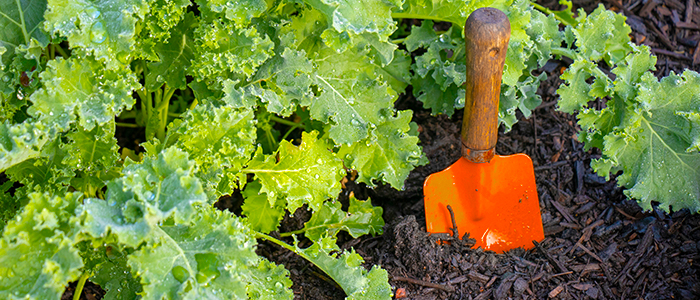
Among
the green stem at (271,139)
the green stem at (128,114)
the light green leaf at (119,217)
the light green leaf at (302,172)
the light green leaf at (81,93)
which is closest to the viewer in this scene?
the light green leaf at (119,217)

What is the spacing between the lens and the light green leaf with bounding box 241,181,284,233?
2617mm

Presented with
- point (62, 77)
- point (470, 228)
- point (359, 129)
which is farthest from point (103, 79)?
point (470, 228)

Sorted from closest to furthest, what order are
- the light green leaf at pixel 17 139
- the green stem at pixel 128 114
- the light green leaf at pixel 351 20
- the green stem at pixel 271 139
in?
the light green leaf at pixel 17 139, the light green leaf at pixel 351 20, the green stem at pixel 271 139, the green stem at pixel 128 114

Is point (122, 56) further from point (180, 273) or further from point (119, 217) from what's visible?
point (180, 273)

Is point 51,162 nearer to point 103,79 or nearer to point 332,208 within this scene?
point 103,79

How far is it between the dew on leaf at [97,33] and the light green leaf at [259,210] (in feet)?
3.06

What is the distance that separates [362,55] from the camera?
2.53m

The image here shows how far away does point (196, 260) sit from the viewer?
177 cm

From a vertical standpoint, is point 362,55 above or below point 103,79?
below

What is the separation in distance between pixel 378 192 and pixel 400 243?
413mm

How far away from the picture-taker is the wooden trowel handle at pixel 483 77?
6.88 feet

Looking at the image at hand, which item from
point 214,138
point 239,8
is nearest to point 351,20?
point 239,8

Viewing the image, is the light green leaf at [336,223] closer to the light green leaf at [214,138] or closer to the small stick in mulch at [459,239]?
the small stick in mulch at [459,239]

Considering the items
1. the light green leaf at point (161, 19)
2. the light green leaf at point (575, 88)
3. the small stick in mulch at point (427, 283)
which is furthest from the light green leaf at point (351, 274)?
the light green leaf at point (575, 88)
